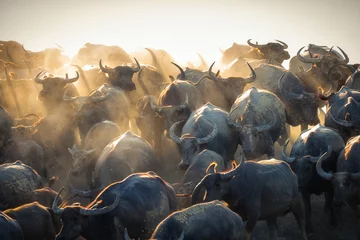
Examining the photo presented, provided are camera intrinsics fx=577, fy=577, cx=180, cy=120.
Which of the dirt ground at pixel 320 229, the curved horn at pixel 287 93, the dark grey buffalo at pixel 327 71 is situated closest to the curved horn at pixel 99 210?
the dirt ground at pixel 320 229

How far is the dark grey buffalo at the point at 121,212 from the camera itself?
11867 mm

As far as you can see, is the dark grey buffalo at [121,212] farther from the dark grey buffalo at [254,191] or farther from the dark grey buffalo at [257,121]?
the dark grey buffalo at [257,121]

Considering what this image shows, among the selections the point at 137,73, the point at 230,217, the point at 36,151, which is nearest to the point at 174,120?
the point at 36,151

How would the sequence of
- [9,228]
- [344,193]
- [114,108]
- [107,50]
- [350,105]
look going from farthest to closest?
1. [107,50]
2. [114,108]
3. [350,105]
4. [344,193]
5. [9,228]

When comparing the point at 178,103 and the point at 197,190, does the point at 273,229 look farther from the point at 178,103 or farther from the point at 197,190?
the point at 178,103

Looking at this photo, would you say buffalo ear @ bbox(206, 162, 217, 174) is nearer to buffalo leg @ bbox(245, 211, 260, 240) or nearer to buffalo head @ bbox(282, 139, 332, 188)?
buffalo leg @ bbox(245, 211, 260, 240)

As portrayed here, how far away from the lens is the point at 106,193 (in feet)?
41.1

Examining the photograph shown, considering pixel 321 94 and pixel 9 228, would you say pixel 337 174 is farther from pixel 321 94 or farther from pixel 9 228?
pixel 9 228

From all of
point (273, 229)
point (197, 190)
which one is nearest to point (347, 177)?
point (273, 229)

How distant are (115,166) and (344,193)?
20.4 feet

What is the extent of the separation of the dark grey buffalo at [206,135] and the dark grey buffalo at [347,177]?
390cm

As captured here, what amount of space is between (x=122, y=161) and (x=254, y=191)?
4716 mm

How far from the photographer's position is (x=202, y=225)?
1052cm

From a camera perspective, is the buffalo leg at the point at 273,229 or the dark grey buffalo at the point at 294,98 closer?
the buffalo leg at the point at 273,229
